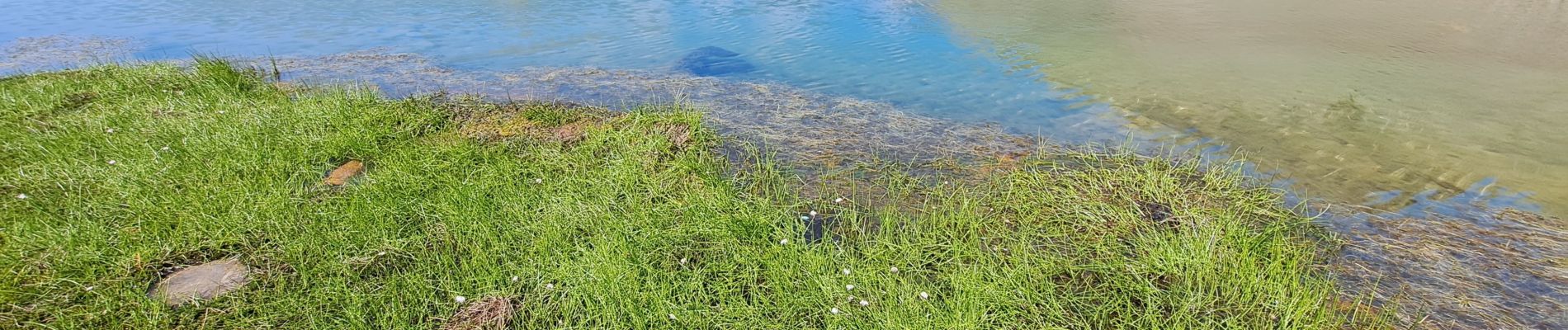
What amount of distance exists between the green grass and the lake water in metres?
1.70

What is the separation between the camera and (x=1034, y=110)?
23.1 ft

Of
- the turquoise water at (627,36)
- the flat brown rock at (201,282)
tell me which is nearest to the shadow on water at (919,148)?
the turquoise water at (627,36)

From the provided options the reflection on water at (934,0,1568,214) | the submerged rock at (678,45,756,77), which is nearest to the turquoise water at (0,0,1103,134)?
the submerged rock at (678,45,756,77)

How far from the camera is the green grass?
128 inches

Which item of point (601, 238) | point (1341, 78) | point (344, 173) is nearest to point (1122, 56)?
point (1341, 78)

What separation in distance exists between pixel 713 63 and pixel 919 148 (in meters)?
4.24

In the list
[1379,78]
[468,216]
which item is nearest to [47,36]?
[468,216]

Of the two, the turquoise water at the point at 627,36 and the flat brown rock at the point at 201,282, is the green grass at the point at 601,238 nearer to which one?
the flat brown rock at the point at 201,282

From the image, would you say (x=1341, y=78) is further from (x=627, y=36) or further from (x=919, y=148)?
Result: (x=627, y=36)

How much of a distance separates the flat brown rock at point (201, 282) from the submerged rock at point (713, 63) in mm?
5625

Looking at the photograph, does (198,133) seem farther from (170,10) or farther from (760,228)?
(170,10)

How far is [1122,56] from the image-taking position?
956 cm

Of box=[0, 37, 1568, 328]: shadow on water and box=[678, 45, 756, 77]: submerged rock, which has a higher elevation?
box=[678, 45, 756, 77]: submerged rock

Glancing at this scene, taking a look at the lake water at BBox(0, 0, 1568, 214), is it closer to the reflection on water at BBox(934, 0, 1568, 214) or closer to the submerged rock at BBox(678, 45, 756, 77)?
the reflection on water at BBox(934, 0, 1568, 214)
